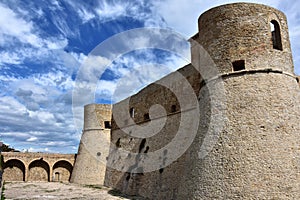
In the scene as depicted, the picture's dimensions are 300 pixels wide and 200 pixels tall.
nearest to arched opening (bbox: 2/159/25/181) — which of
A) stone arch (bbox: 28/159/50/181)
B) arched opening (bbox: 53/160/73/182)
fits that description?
stone arch (bbox: 28/159/50/181)

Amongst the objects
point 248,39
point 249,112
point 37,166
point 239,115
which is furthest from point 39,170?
point 248,39

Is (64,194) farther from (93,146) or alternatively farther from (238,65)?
(238,65)

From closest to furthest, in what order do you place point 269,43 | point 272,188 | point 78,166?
point 272,188 < point 269,43 < point 78,166

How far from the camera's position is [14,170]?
87.8 ft

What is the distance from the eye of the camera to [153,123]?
1686 centimetres

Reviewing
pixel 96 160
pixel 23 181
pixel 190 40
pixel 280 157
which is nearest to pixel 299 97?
pixel 280 157

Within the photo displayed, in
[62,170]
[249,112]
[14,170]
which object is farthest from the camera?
[62,170]

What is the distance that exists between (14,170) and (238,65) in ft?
79.0

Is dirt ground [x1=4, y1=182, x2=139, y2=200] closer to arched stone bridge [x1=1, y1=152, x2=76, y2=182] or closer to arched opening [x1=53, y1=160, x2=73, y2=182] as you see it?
arched stone bridge [x1=1, y1=152, x2=76, y2=182]

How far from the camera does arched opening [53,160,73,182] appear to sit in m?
27.9

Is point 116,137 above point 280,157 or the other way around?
above

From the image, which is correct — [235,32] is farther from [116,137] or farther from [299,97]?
[116,137]

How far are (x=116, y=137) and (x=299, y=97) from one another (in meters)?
15.1

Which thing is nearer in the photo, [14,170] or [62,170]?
[14,170]
